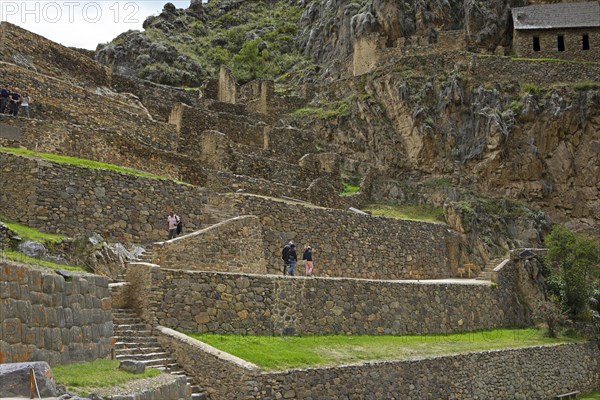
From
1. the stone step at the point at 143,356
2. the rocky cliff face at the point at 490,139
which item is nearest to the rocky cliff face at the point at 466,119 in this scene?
the rocky cliff face at the point at 490,139

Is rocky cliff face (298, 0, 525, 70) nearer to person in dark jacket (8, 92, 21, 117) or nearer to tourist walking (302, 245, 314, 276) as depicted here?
tourist walking (302, 245, 314, 276)

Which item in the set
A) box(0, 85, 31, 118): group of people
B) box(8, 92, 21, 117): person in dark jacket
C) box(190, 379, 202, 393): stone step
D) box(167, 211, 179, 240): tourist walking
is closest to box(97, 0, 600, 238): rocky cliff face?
box(167, 211, 179, 240): tourist walking

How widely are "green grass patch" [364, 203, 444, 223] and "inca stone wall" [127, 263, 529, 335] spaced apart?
8.43 meters

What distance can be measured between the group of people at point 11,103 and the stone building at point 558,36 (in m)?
33.8

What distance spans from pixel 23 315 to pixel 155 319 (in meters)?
5.12

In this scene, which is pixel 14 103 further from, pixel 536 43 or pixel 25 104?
pixel 536 43

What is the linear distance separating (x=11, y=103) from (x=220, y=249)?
28.4ft

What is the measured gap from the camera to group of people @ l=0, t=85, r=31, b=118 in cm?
2342

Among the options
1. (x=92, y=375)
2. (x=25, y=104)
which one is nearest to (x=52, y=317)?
(x=92, y=375)

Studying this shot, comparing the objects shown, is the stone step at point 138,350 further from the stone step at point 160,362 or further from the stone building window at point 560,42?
the stone building window at point 560,42

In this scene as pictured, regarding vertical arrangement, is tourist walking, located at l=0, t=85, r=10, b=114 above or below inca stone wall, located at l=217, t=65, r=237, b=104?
below

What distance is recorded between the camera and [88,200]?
2012 cm

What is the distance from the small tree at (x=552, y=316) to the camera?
28.0m

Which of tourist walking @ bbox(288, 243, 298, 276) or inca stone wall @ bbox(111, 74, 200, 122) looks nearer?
tourist walking @ bbox(288, 243, 298, 276)
